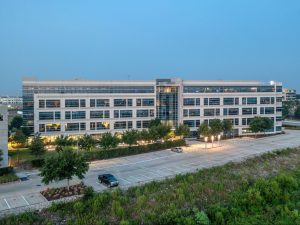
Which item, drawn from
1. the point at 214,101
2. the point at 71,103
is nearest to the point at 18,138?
the point at 71,103

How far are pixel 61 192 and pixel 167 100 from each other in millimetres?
35152

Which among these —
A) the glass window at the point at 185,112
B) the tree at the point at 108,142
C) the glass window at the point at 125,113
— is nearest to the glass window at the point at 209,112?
the glass window at the point at 185,112

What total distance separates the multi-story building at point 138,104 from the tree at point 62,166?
2548 cm

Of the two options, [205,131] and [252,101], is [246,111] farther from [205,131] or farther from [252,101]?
[205,131]

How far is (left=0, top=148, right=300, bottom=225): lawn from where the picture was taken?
58.0ft

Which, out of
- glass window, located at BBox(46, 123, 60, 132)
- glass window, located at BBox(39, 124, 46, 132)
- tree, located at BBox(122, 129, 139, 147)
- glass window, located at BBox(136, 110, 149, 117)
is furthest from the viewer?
glass window, located at BBox(136, 110, 149, 117)

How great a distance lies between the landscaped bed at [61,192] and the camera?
2221 centimetres

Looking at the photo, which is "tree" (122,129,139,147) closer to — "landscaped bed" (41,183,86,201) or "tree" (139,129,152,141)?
"tree" (139,129,152,141)

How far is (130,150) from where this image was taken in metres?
39.6

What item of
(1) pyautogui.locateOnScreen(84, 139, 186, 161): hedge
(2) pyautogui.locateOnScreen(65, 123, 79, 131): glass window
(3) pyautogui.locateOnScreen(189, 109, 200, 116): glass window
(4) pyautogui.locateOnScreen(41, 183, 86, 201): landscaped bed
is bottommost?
(4) pyautogui.locateOnScreen(41, 183, 86, 201): landscaped bed

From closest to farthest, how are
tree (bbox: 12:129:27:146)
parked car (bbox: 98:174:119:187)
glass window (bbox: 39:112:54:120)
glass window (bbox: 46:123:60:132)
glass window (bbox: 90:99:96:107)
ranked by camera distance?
parked car (bbox: 98:174:119:187) < tree (bbox: 12:129:27:146) < glass window (bbox: 39:112:54:120) < glass window (bbox: 46:123:60:132) < glass window (bbox: 90:99:96:107)

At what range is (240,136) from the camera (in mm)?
57875

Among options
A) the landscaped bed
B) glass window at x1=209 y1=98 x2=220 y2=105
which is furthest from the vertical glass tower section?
the landscaped bed

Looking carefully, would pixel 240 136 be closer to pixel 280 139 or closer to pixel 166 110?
pixel 280 139
